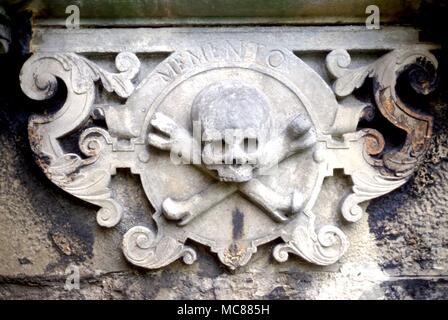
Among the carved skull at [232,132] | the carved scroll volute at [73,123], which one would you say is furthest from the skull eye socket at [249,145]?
the carved scroll volute at [73,123]

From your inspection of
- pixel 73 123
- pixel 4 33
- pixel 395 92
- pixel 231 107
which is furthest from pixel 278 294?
pixel 4 33

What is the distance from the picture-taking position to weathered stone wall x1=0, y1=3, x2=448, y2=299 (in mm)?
2350

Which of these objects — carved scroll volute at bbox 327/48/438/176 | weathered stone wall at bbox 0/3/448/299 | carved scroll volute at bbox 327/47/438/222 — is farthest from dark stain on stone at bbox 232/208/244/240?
carved scroll volute at bbox 327/48/438/176

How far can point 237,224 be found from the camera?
2318 millimetres

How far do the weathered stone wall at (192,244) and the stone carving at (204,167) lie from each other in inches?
2.7

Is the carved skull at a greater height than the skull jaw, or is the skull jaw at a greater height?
the carved skull

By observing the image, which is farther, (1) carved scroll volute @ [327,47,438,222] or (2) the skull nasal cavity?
(1) carved scroll volute @ [327,47,438,222]

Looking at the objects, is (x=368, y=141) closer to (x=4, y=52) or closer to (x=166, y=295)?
(x=166, y=295)

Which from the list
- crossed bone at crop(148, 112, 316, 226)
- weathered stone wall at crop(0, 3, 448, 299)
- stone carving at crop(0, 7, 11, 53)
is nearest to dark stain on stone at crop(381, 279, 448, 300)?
weathered stone wall at crop(0, 3, 448, 299)

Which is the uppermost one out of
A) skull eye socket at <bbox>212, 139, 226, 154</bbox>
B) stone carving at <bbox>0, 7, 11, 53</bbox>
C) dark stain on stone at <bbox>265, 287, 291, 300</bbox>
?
stone carving at <bbox>0, 7, 11, 53</bbox>

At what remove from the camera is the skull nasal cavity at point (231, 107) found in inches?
86.4

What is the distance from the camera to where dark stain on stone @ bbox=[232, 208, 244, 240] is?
2.31 m

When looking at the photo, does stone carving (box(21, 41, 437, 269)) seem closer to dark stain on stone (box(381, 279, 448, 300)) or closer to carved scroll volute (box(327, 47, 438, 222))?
carved scroll volute (box(327, 47, 438, 222))

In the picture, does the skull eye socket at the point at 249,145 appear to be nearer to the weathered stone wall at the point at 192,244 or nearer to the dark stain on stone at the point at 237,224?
the dark stain on stone at the point at 237,224
